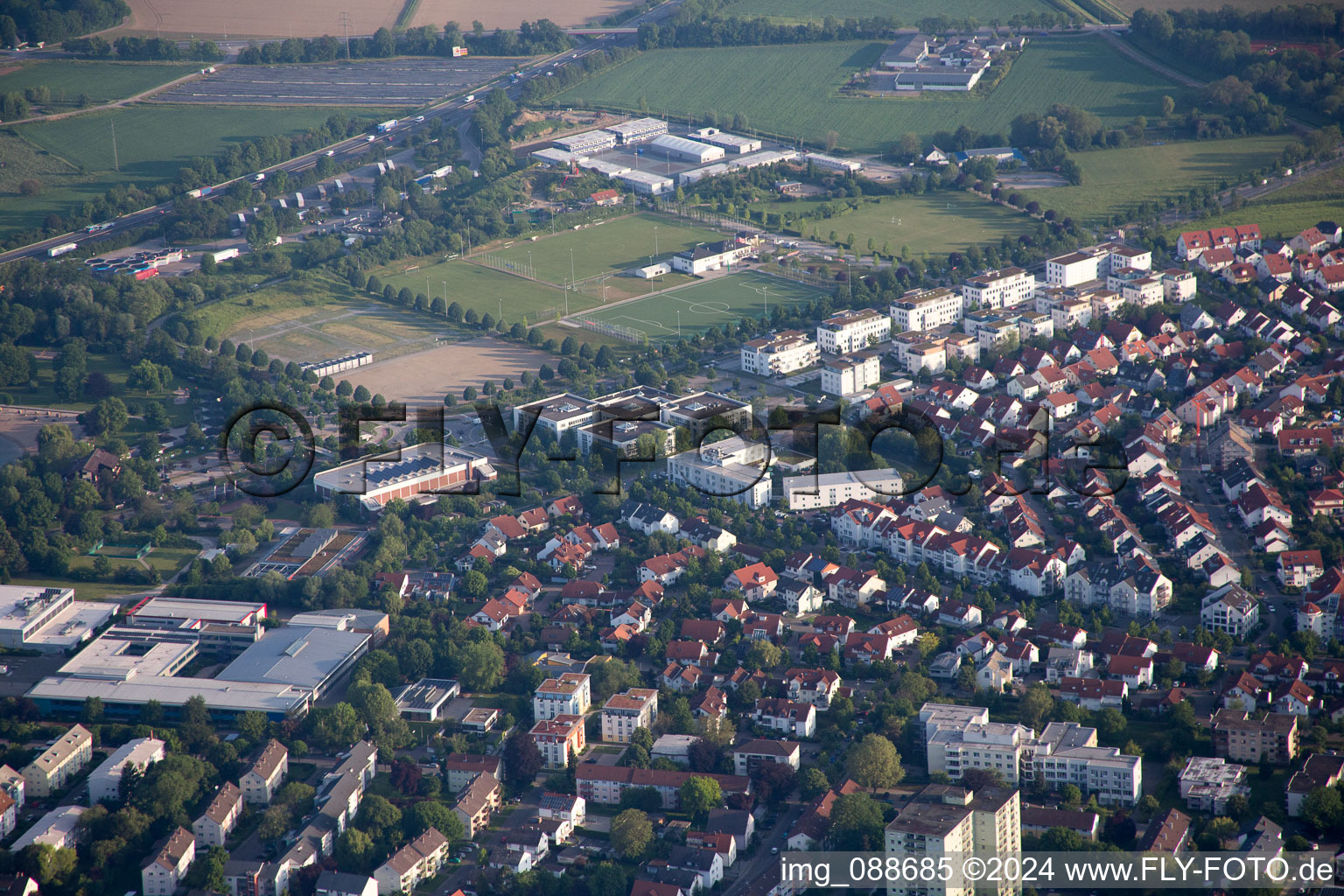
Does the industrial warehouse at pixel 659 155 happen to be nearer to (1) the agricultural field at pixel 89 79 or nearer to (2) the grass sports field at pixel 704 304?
(2) the grass sports field at pixel 704 304

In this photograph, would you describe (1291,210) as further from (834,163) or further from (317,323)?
(317,323)

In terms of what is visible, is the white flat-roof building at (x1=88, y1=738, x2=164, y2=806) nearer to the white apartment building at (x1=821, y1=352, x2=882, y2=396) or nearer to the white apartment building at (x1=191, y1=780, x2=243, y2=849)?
the white apartment building at (x1=191, y1=780, x2=243, y2=849)

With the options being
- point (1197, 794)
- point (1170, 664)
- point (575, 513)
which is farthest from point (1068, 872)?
point (575, 513)

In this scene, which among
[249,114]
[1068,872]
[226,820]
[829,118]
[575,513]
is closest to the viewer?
[1068,872]

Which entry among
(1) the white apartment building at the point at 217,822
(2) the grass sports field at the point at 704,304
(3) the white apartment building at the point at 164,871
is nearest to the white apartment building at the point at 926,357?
(2) the grass sports field at the point at 704,304

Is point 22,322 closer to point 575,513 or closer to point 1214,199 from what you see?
point 575,513

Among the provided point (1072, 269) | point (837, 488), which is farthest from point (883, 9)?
point (837, 488)

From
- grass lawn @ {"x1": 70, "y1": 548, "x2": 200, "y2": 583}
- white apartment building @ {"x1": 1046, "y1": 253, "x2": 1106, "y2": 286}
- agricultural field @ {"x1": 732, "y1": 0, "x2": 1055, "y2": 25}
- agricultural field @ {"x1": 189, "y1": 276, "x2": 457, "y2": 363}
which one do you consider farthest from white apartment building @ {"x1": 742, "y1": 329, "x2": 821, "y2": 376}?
agricultural field @ {"x1": 732, "y1": 0, "x2": 1055, "y2": 25}

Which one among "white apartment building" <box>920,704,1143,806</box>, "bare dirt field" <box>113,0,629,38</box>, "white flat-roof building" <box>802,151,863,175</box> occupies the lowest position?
"white apartment building" <box>920,704,1143,806</box>
